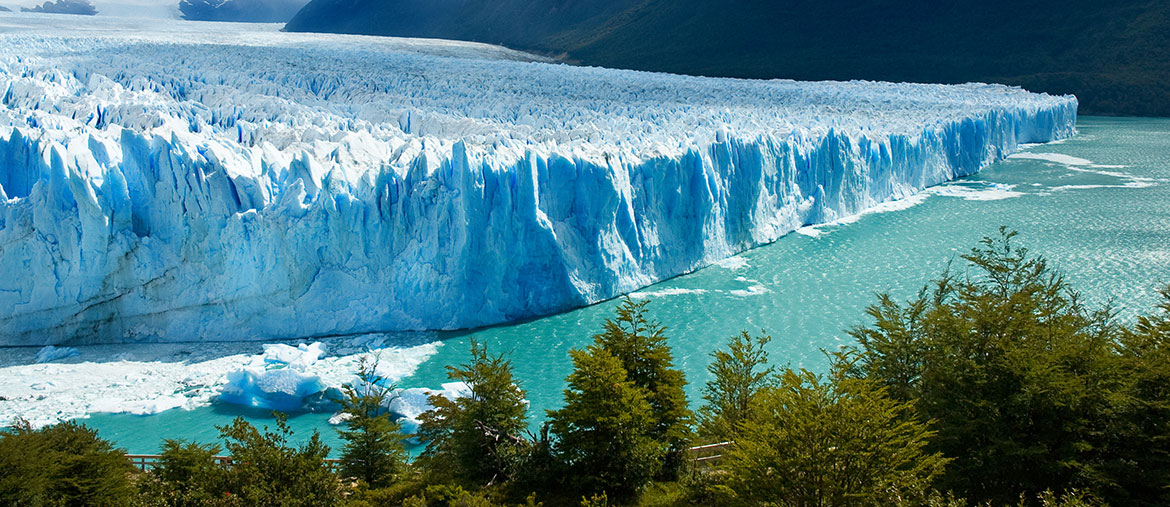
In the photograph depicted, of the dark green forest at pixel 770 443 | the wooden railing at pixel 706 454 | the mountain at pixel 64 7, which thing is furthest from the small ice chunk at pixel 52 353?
the mountain at pixel 64 7

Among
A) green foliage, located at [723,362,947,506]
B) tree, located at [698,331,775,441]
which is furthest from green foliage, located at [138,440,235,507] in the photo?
tree, located at [698,331,775,441]

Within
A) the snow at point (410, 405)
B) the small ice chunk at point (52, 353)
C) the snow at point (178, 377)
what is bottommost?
the snow at point (410, 405)

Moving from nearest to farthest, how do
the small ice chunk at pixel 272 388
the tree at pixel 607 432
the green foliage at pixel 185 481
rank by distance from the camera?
the green foliage at pixel 185 481 < the tree at pixel 607 432 < the small ice chunk at pixel 272 388

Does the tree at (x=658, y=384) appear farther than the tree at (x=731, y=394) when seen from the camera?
No

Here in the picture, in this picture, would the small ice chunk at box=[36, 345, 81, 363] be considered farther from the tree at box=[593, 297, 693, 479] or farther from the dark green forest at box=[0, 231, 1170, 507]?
the tree at box=[593, 297, 693, 479]

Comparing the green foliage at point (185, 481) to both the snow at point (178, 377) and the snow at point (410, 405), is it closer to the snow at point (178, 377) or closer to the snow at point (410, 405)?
the snow at point (410, 405)

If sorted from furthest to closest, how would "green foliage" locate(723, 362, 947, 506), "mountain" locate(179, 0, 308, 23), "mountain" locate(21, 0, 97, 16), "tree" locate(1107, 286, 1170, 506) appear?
"mountain" locate(179, 0, 308, 23) → "mountain" locate(21, 0, 97, 16) → "tree" locate(1107, 286, 1170, 506) → "green foliage" locate(723, 362, 947, 506)
